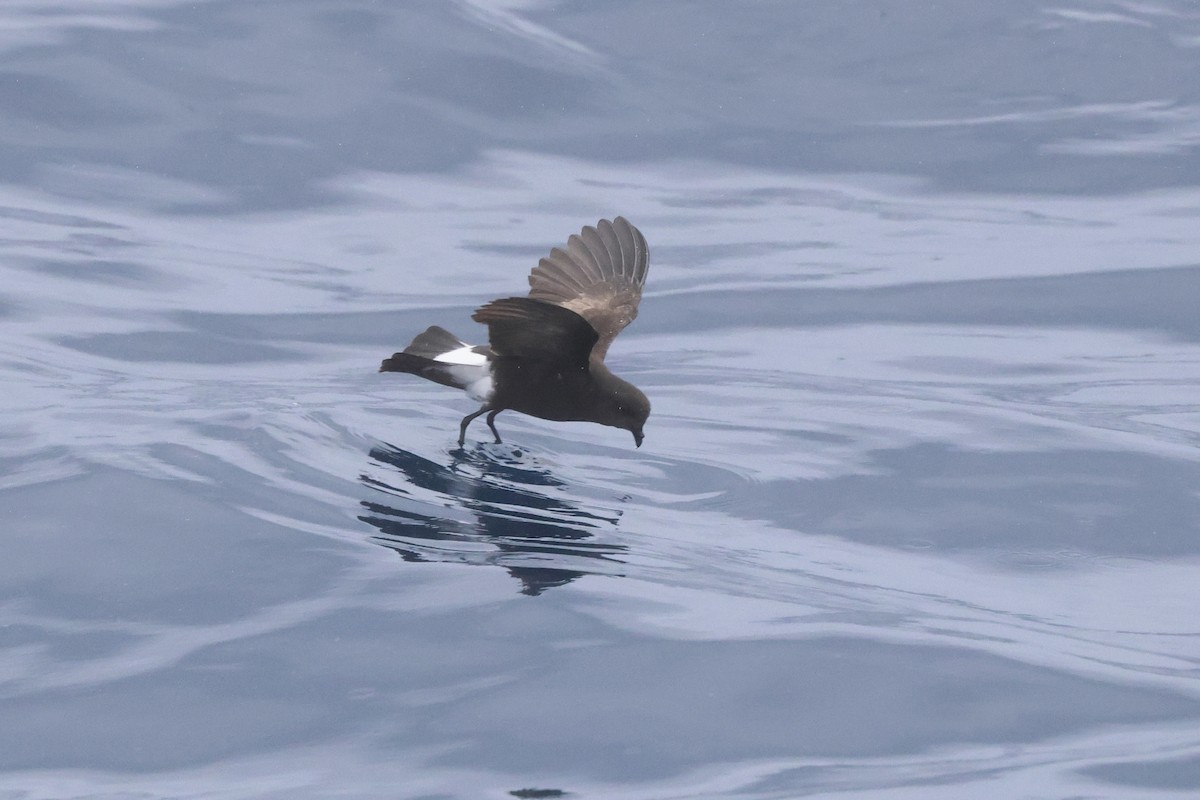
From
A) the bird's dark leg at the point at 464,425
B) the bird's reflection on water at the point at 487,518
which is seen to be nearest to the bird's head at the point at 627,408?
the bird's reflection on water at the point at 487,518

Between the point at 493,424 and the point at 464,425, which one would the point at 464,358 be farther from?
the point at 493,424

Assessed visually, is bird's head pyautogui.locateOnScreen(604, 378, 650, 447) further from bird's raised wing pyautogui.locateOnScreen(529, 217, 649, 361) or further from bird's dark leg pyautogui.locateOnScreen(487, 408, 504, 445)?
bird's raised wing pyautogui.locateOnScreen(529, 217, 649, 361)

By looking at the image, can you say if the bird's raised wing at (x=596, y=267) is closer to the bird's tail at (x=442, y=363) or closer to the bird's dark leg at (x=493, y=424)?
the bird's dark leg at (x=493, y=424)

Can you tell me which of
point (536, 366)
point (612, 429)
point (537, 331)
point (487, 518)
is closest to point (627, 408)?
point (536, 366)

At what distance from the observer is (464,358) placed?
639 cm

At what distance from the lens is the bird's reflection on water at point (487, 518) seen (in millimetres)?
4941

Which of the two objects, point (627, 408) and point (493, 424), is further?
point (493, 424)

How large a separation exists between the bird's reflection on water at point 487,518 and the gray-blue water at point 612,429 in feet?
0.07

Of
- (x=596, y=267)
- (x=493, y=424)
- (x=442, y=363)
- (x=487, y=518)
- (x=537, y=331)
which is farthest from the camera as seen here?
(x=596, y=267)

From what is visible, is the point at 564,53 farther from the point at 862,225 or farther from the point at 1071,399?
the point at 1071,399

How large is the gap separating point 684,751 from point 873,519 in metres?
2.11

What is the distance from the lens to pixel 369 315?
27.0 ft

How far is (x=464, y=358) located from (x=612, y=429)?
2.65 feet

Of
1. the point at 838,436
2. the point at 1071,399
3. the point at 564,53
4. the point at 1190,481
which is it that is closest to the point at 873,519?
the point at 838,436
